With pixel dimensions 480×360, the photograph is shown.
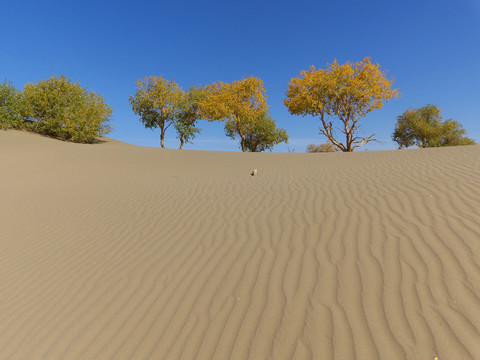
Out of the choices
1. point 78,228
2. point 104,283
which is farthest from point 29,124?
point 104,283

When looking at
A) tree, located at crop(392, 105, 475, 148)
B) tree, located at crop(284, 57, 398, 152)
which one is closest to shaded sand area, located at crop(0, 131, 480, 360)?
tree, located at crop(284, 57, 398, 152)

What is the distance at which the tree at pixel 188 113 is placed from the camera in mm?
28938

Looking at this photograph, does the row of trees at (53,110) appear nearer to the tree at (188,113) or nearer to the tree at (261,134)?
the tree at (188,113)

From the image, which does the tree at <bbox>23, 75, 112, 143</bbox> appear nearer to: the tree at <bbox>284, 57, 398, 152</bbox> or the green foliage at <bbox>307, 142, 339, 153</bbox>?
the tree at <bbox>284, 57, 398, 152</bbox>

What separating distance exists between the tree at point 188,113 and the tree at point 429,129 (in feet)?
88.5

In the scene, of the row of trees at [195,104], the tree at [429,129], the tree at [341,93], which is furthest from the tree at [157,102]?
the tree at [429,129]

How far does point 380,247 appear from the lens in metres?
2.90

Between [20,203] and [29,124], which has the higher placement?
[29,124]

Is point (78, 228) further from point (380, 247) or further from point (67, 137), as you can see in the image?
point (67, 137)

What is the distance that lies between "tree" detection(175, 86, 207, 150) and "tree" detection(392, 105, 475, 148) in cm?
2696

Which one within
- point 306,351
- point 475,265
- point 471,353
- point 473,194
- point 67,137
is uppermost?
point 67,137

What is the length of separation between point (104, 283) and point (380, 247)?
3.64 metres

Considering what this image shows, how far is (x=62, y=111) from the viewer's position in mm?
20516

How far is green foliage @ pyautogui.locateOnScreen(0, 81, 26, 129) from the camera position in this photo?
1866cm
